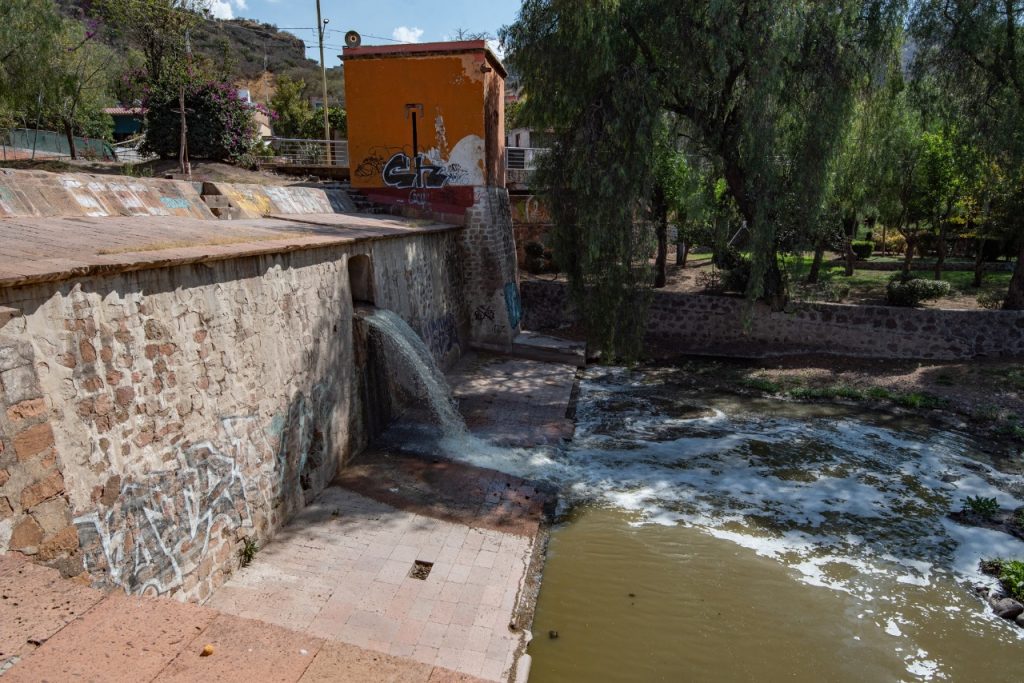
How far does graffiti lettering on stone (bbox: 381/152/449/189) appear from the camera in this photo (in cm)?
1472

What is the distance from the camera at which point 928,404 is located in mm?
11938


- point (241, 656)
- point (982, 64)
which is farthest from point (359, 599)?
point (982, 64)

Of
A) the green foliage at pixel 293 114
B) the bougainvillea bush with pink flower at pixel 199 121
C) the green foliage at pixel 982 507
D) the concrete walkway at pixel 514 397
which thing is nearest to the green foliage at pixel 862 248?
the concrete walkway at pixel 514 397

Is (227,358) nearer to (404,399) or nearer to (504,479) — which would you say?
(504,479)

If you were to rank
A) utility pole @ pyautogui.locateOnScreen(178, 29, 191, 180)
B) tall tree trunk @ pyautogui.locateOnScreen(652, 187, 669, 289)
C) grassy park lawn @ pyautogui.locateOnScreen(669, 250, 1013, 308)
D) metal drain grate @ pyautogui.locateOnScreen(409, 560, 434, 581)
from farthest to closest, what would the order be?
tall tree trunk @ pyautogui.locateOnScreen(652, 187, 669, 289) → grassy park lawn @ pyautogui.locateOnScreen(669, 250, 1013, 308) → utility pole @ pyautogui.locateOnScreen(178, 29, 191, 180) → metal drain grate @ pyautogui.locateOnScreen(409, 560, 434, 581)

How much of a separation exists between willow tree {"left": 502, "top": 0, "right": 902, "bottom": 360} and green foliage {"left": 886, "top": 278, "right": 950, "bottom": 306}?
142 inches

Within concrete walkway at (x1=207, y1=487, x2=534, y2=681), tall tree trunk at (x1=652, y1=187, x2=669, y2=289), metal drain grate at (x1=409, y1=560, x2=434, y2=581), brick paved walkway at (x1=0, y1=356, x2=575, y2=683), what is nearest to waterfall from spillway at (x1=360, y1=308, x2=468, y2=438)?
brick paved walkway at (x1=0, y1=356, x2=575, y2=683)

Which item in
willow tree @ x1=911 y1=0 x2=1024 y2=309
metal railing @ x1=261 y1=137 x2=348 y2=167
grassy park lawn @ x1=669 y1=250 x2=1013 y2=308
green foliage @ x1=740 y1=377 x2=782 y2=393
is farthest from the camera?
metal railing @ x1=261 y1=137 x2=348 y2=167

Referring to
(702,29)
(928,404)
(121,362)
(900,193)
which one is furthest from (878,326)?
(121,362)

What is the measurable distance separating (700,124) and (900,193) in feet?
25.3

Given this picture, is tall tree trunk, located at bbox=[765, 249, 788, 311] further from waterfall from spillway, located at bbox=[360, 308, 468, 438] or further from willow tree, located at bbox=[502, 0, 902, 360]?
waterfall from spillway, located at bbox=[360, 308, 468, 438]

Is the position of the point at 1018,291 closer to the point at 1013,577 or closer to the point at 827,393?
the point at 827,393

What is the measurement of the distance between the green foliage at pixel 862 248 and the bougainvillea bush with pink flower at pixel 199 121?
2123 centimetres

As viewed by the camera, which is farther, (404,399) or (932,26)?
(932,26)
